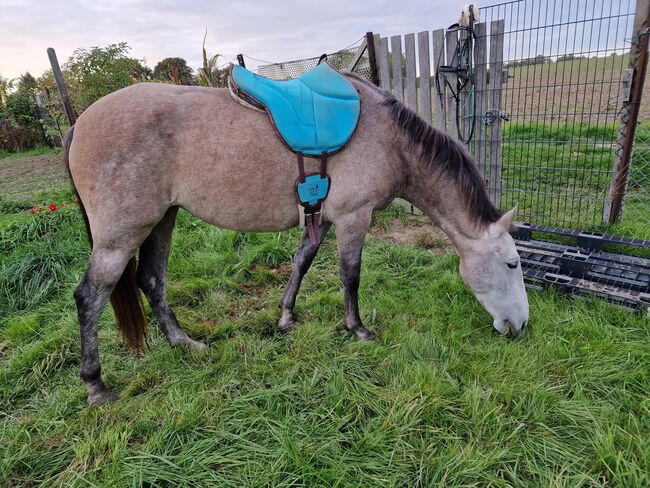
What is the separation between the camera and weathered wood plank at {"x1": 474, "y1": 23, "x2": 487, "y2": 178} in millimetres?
4234

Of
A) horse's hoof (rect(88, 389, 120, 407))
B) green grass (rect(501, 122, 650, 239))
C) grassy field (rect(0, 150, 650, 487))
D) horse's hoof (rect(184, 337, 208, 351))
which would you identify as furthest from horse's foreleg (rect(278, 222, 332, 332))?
green grass (rect(501, 122, 650, 239))

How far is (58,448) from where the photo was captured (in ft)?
6.27

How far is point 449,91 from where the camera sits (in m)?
4.82

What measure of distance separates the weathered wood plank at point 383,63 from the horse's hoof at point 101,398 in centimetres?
468

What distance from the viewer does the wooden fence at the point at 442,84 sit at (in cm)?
425

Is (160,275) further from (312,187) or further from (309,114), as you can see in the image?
(309,114)

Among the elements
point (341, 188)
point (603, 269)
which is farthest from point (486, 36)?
point (341, 188)

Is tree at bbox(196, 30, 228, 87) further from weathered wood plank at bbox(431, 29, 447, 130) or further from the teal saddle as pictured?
the teal saddle

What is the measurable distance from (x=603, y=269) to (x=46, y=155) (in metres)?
13.6

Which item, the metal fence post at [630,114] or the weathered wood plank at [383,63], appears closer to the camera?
the metal fence post at [630,114]

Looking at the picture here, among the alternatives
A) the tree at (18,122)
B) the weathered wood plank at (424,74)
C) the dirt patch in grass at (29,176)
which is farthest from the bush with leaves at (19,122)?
the weathered wood plank at (424,74)

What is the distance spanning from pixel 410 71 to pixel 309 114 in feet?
10.3

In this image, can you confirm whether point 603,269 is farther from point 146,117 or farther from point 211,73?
point 211,73

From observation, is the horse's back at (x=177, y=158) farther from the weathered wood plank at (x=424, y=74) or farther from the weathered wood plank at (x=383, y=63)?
the weathered wood plank at (x=383, y=63)
